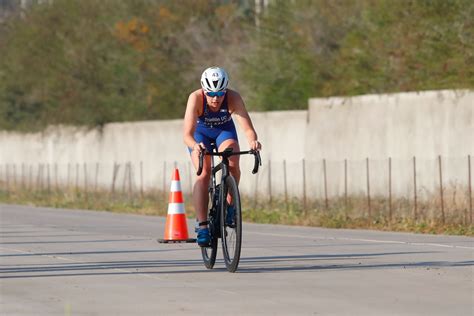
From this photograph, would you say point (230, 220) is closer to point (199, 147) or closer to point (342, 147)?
point (199, 147)

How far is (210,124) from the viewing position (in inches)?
551

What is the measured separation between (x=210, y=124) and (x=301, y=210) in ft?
45.2

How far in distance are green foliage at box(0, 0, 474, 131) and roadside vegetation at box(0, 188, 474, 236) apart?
13.8ft

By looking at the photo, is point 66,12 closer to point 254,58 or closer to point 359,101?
point 254,58

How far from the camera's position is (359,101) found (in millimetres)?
31547

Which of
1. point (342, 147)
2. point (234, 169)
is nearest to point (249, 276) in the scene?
point (234, 169)

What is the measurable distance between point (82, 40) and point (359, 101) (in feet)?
77.8

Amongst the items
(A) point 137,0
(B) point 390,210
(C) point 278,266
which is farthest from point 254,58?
(C) point 278,266

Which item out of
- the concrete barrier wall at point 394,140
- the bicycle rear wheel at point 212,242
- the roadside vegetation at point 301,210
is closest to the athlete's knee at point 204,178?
the bicycle rear wheel at point 212,242

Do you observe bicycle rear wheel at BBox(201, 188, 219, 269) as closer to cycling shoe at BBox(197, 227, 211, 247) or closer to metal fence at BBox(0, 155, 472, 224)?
cycling shoe at BBox(197, 227, 211, 247)

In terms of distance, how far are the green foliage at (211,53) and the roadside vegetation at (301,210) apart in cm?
422

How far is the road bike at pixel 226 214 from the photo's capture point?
13.2 metres

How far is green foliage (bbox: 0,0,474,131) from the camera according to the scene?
3416 cm

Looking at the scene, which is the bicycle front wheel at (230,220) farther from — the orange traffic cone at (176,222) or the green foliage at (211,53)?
the green foliage at (211,53)
